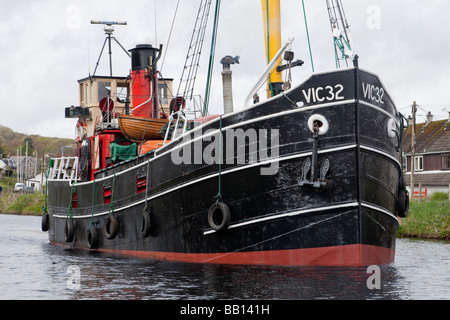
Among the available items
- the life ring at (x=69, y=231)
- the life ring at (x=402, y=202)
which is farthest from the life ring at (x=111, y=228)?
the life ring at (x=402, y=202)

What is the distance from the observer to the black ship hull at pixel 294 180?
12867mm

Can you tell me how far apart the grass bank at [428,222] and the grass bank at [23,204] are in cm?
3954

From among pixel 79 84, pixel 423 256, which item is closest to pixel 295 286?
pixel 423 256

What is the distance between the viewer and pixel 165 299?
10.8 m

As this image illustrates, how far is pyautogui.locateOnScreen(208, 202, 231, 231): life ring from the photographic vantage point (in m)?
13.7

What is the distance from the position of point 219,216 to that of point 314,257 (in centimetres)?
219

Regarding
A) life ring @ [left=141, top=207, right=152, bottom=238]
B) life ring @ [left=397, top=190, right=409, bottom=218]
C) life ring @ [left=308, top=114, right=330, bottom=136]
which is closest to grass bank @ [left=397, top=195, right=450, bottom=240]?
life ring @ [left=397, top=190, right=409, bottom=218]

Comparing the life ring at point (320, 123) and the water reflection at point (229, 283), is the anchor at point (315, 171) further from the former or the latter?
the water reflection at point (229, 283)

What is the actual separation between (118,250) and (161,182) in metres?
3.67

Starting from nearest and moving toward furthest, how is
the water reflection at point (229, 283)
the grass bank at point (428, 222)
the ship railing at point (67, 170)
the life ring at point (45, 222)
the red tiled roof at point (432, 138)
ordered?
the water reflection at point (229, 283) → the ship railing at point (67, 170) → the grass bank at point (428, 222) → the life ring at point (45, 222) → the red tiled roof at point (432, 138)

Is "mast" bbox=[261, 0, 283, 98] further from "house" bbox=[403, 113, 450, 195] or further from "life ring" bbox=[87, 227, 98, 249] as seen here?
"house" bbox=[403, 113, 450, 195]

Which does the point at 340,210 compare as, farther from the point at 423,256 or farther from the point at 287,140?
the point at 423,256
